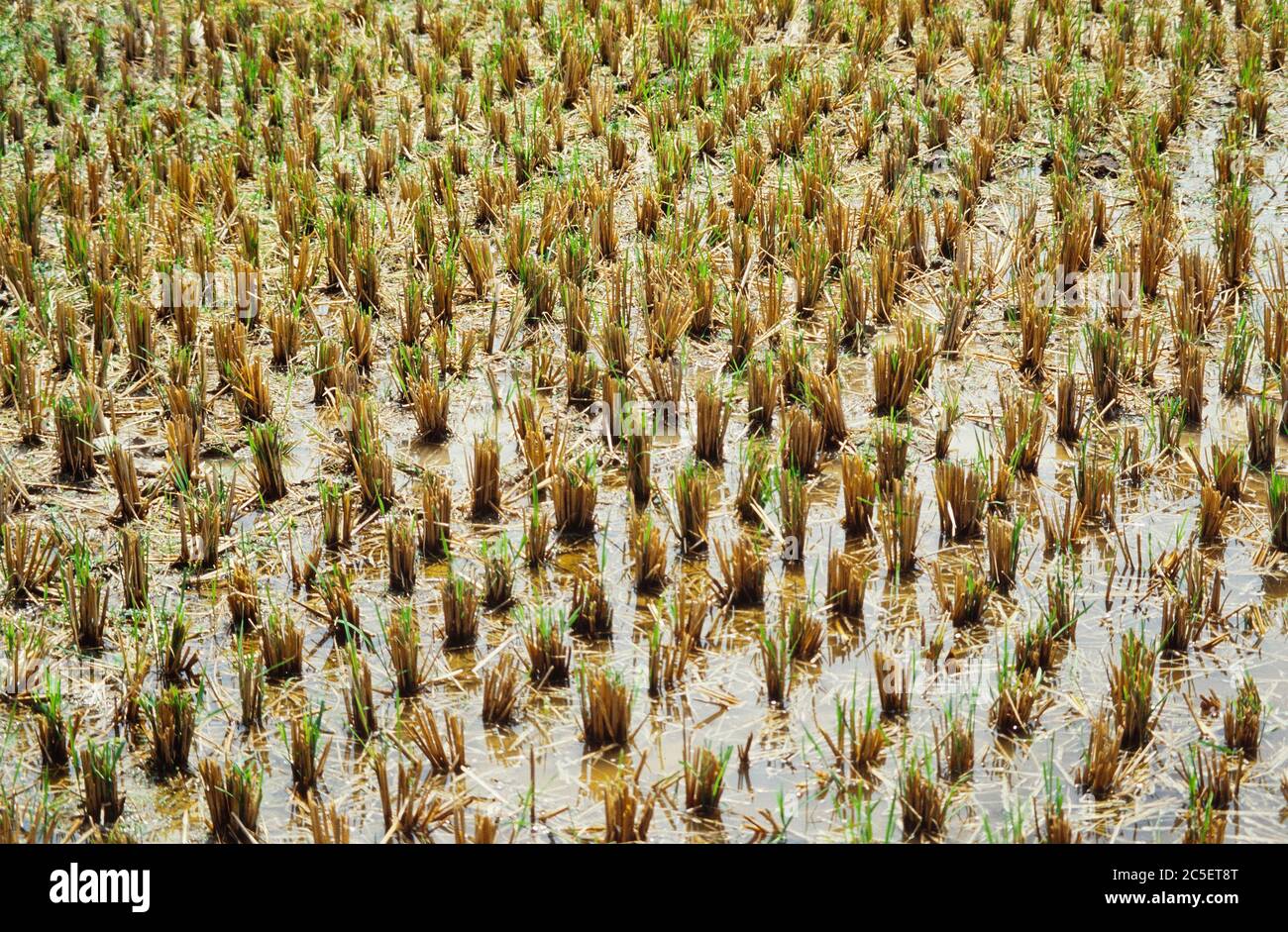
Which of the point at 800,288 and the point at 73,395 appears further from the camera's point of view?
the point at 800,288

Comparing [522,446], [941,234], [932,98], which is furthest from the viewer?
[932,98]

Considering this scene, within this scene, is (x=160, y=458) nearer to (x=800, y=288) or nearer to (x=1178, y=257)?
(x=800, y=288)

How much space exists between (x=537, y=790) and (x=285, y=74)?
16.6ft

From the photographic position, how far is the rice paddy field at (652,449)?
290cm

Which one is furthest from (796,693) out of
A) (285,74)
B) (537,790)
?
(285,74)

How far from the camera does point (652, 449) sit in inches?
160

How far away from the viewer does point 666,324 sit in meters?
4.53

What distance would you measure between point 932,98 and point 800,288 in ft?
7.07

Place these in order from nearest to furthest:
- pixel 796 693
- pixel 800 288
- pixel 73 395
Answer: pixel 796 693, pixel 73 395, pixel 800 288

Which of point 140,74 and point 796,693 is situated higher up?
point 140,74

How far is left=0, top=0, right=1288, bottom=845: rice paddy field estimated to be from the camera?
290cm

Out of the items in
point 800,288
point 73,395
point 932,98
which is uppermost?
point 932,98

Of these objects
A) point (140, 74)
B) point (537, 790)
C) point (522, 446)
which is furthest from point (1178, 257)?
point (140, 74)

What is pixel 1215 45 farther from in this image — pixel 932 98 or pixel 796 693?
pixel 796 693
